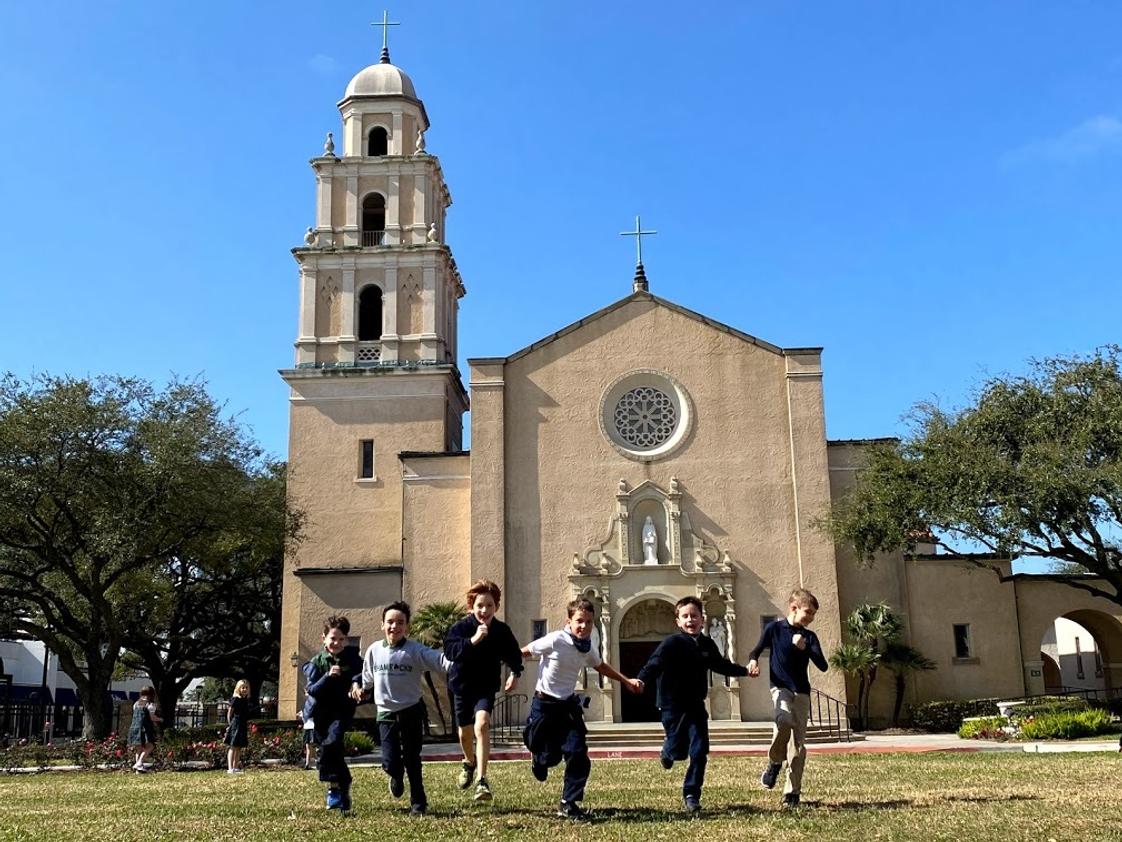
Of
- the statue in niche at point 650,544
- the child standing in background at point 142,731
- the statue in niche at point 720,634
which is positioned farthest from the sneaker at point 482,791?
the statue in niche at point 650,544

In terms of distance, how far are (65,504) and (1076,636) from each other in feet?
141

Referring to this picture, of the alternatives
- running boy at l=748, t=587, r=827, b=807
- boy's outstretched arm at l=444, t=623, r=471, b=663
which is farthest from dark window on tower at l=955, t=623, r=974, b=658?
boy's outstretched arm at l=444, t=623, r=471, b=663

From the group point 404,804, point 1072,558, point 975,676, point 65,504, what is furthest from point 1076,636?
point 404,804

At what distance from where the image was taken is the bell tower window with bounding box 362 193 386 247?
36.8m

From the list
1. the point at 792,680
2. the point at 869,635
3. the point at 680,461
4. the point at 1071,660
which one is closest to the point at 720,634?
the point at 869,635

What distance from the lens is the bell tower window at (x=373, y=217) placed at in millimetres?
36812

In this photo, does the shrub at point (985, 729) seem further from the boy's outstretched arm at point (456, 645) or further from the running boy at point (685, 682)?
the boy's outstretched arm at point (456, 645)

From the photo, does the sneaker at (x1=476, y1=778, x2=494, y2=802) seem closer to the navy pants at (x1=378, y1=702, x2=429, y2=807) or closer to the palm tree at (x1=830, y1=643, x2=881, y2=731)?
the navy pants at (x1=378, y1=702, x2=429, y2=807)

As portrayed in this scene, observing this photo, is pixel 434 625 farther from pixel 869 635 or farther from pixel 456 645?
pixel 456 645

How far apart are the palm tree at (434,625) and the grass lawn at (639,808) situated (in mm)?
13636

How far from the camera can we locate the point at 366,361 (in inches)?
1391

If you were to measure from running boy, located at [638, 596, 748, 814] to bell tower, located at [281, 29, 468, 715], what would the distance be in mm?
22882

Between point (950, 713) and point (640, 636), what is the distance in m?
8.03

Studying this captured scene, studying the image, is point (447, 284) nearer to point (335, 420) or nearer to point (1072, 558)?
point (335, 420)
